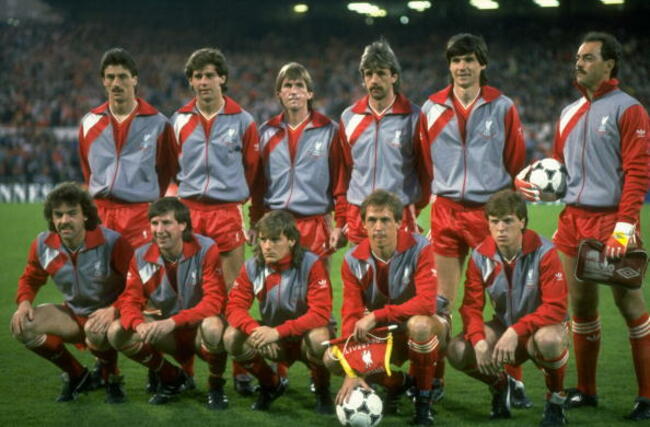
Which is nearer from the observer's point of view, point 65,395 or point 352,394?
point 352,394

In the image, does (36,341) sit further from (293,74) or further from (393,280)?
(293,74)

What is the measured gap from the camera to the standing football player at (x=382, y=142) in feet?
18.2

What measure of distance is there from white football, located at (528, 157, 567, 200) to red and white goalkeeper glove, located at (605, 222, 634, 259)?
38cm

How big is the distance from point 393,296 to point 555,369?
93cm

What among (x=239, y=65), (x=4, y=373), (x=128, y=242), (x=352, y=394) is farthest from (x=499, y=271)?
(x=239, y=65)

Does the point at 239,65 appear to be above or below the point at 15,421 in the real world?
above

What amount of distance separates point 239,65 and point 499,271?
90.7 ft

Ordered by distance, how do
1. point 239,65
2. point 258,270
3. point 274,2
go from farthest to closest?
point 274,2
point 239,65
point 258,270

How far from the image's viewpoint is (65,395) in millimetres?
5391

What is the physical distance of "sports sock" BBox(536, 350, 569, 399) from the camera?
467cm

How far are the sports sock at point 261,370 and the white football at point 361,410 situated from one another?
2.26 ft

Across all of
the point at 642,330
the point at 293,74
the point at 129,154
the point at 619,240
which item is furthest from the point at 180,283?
the point at 642,330

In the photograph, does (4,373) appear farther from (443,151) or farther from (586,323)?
(586,323)

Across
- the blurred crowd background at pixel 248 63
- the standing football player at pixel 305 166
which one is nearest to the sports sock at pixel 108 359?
the standing football player at pixel 305 166
